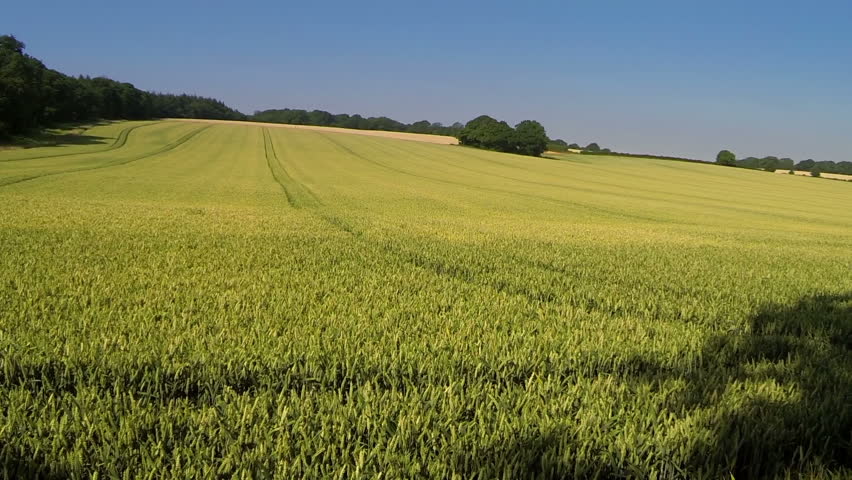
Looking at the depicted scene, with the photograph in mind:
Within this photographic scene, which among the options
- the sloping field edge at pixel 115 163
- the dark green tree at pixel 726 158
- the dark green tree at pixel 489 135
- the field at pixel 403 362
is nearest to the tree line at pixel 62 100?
the sloping field edge at pixel 115 163

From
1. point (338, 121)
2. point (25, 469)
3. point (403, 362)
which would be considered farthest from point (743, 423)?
point (338, 121)

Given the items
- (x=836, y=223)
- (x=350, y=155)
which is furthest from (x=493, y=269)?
(x=350, y=155)

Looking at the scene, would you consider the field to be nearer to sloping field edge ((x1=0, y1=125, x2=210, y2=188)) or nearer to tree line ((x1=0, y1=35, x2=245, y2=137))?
sloping field edge ((x1=0, y1=125, x2=210, y2=188))

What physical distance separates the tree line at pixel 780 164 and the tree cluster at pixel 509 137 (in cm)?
3609

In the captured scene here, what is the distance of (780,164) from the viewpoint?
112062mm

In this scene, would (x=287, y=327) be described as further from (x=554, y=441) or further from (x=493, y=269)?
(x=493, y=269)

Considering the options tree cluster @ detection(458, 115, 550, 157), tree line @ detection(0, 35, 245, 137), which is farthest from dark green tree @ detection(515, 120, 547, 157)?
tree line @ detection(0, 35, 245, 137)

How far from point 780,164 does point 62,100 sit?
12856cm

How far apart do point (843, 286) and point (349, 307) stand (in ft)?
23.4

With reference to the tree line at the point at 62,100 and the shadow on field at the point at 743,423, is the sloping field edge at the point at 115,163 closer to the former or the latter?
the tree line at the point at 62,100

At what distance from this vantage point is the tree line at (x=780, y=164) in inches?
4146

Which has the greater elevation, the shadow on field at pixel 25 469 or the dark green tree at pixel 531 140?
the dark green tree at pixel 531 140

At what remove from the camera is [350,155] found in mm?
58812

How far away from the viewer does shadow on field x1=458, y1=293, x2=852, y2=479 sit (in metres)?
2.35
